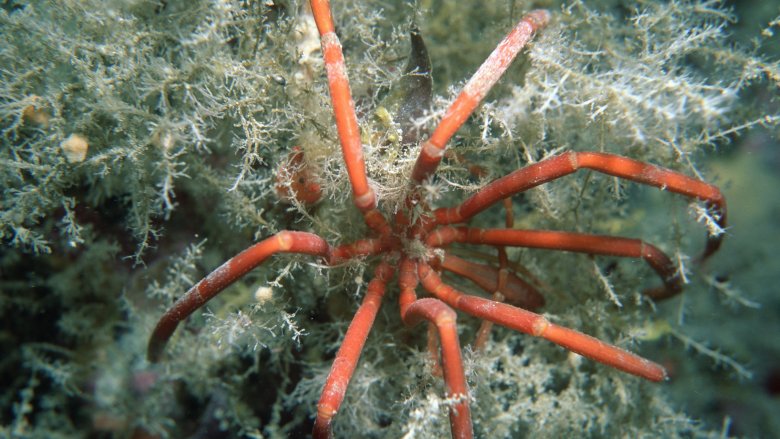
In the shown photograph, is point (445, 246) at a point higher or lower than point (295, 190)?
lower

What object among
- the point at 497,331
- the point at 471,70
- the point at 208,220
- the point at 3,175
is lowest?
the point at 497,331

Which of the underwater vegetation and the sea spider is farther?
the underwater vegetation

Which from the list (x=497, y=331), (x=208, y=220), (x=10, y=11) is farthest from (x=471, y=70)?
(x=10, y=11)

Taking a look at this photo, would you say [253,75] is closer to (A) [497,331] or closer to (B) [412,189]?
(B) [412,189]

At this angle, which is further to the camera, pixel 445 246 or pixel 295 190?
pixel 445 246
